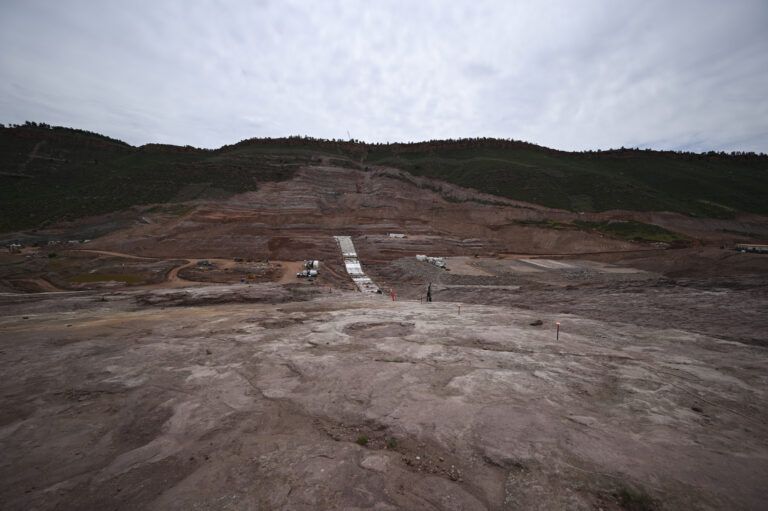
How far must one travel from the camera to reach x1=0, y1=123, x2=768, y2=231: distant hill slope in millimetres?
62344

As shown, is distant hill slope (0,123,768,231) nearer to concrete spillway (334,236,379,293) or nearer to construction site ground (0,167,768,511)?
concrete spillway (334,236,379,293)

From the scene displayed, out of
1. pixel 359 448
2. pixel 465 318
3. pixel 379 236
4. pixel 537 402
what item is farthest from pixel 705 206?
pixel 359 448

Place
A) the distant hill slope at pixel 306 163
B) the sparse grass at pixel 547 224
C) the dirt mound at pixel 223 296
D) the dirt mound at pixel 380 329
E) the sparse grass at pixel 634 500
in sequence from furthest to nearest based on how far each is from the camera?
the distant hill slope at pixel 306 163 → the sparse grass at pixel 547 224 → the dirt mound at pixel 223 296 → the dirt mound at pixel 380 329 → the sparse grass at pixel 634 500

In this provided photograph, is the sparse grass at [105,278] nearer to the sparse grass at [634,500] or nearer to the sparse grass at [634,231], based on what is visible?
the sparse grass at [634,500]

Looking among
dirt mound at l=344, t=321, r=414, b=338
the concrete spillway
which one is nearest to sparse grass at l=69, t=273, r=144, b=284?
the concrete spillway

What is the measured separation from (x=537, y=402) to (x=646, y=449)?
2.38 metres

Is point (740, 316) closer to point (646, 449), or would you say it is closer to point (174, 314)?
point (646, 449)

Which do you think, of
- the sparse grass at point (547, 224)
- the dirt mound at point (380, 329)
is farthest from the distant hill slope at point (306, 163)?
the dirt mound at point (380, 329)

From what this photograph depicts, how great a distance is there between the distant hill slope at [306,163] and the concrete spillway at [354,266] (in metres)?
30.1

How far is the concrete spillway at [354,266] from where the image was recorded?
3462 centimetres

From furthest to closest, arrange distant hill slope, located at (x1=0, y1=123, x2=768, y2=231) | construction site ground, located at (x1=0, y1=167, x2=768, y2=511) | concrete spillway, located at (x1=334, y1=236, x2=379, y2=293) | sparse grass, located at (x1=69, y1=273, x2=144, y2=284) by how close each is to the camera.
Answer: distant hill slope, located at (x1=0, y1=123, x2=768, y2=231) < concrete spillway, located at (x1=334, y1=236, x2=379, y2=293) < sparse grass, located at (x1=69, y1=273, x2=144, y2=284) < construction site ground, located at (x1=0, y1=167, x2=768, y2=511)

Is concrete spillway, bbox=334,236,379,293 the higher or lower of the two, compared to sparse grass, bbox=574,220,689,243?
lower

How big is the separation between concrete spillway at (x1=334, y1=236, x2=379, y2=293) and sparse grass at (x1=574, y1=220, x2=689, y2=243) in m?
38.8

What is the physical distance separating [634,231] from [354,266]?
44.3 metres
